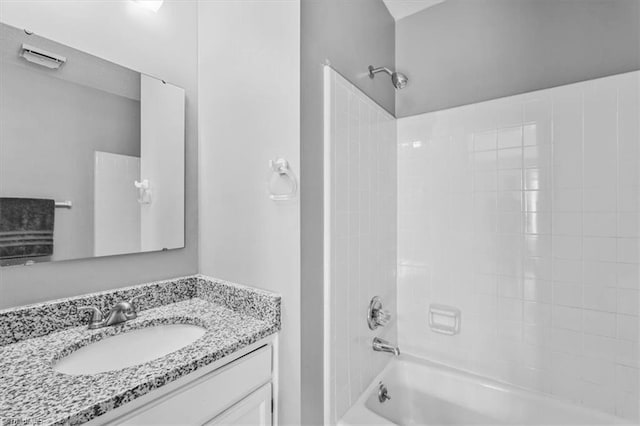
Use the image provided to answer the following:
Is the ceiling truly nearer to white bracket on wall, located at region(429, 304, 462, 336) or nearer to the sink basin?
white bracket on wall, located at region(429, 304, 462, 336)

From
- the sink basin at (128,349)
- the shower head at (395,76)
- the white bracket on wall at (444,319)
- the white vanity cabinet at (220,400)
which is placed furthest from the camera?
the white bracket on wall at (444,319)

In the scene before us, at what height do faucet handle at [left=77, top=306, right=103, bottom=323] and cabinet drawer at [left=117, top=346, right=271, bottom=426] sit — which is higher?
faucet handle at [left=77, top=306, right=103, bottom=323]

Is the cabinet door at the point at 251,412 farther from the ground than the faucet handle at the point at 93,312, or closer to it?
closer to it

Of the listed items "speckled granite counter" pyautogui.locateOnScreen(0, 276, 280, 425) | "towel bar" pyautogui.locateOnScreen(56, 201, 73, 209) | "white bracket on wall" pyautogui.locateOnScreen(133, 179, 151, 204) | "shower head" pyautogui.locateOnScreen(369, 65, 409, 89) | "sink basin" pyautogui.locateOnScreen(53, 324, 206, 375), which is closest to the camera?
"speckled granite counter" pyautogui.locateOnScreen(0, 276, 280, 425)

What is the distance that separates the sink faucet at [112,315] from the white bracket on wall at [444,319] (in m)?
1.57

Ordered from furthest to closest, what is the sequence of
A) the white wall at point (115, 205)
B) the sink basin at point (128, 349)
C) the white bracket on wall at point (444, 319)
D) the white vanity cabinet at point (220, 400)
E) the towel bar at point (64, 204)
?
the white bracket on wall at point (444, 319), the white wall at point (115, 205), the towel bar at point (64, 204), the sink basin at point (128, 349), the white vanity cabinet at point (220, 400)

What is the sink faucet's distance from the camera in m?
1.10

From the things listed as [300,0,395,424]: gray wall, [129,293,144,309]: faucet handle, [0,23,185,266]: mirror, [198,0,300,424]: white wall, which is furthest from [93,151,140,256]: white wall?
[300,0,395,424]: gray wall

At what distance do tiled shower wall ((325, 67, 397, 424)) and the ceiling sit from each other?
0.68 meters

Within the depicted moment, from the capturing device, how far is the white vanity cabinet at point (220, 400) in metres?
0.80

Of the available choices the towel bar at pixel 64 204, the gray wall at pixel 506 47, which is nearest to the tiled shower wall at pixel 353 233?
the gray wall at pixel 506 47

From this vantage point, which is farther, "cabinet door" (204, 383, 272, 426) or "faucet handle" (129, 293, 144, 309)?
"faucet handle" (129, 293, 144, 309)

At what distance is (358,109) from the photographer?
4.91ft

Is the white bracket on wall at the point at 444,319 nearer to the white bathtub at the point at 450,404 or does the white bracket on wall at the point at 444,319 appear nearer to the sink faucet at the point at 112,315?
the white bathtub at the point at 450,404
